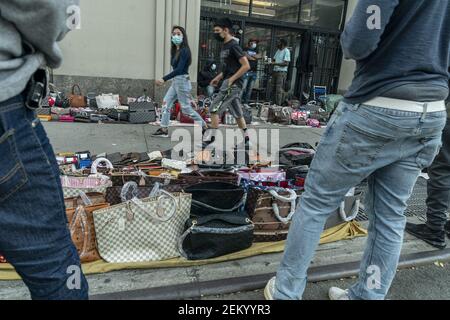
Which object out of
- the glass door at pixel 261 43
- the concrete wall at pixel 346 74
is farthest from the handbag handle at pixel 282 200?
the concrete wall at pixel 346 74

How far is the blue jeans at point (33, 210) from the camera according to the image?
1.07 metres

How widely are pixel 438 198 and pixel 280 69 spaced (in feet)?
27.8

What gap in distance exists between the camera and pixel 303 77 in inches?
457

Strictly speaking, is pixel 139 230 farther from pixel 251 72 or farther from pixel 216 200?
pixel 251 72

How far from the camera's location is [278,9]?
11.1 metres

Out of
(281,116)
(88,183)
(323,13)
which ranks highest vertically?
(323,13)

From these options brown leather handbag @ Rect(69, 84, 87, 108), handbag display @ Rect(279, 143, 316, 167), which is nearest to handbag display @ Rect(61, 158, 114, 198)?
handbag display @ Rect(279, 143, 316, 167)

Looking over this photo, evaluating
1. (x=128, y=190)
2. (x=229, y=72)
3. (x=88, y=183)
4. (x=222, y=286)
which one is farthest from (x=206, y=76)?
(x=222, y=286)

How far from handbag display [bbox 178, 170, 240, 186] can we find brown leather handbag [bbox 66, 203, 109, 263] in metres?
0.85

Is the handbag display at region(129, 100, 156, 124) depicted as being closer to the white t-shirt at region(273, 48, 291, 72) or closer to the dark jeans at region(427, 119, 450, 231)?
the white t-shirt at region(273, 48, 291, 72)

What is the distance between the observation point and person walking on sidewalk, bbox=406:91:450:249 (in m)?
2.82

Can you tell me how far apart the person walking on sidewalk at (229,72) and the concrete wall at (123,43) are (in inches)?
142

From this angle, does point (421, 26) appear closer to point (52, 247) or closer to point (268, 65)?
point (52, 247)

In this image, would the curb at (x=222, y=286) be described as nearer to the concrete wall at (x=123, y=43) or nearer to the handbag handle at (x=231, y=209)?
the handbag handle at (x=231, y=209)
